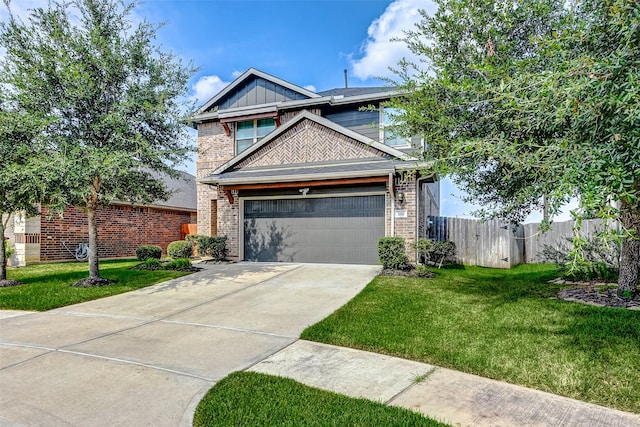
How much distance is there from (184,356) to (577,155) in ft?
15.7

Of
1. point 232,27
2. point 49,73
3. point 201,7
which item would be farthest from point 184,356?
point 232,27

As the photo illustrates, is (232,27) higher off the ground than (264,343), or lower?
higher

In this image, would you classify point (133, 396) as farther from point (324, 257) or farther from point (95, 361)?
point (324, 257)

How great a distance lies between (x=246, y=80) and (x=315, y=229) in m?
8.36

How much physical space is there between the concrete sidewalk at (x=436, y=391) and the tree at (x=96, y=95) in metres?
6.06

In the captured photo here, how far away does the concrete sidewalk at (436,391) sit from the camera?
2982 millimetres

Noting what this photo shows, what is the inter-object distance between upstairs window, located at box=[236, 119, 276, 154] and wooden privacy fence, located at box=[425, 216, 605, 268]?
7695 millimetres

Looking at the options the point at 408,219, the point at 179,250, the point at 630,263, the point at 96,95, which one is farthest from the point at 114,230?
the point at 630,263

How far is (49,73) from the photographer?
804 cm

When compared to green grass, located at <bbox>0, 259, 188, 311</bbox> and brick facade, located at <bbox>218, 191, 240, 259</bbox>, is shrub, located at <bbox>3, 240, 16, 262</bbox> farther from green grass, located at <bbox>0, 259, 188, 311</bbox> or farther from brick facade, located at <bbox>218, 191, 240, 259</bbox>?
brick facade, located at <bbox>218, 191, 240, 259</bbox>

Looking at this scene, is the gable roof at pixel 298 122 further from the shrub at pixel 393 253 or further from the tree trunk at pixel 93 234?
the tree trunk at pixel 93 234

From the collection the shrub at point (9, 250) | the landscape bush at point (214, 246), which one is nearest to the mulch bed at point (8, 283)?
the shrub at point (9, 250)

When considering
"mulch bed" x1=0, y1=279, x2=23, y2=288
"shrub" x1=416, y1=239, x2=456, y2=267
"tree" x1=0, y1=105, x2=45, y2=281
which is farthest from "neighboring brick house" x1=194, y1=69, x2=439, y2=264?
"mulch bed" x1=0, y1=279, x2=23, y2=288

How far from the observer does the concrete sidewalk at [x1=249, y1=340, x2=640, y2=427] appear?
2.98 m
